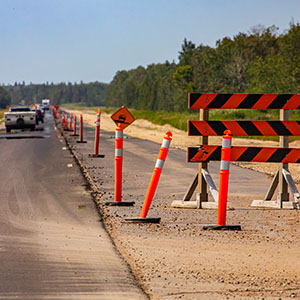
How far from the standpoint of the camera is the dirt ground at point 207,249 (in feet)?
19.4

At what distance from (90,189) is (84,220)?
11.8ft

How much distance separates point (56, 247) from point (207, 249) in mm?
1731

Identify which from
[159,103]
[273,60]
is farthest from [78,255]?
[159,103]

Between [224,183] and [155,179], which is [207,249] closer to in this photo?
[224,183]

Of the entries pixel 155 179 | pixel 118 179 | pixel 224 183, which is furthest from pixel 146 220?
pixel 118 179

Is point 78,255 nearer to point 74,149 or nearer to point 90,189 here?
point 90,189

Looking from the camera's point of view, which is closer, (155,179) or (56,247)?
(56,247)

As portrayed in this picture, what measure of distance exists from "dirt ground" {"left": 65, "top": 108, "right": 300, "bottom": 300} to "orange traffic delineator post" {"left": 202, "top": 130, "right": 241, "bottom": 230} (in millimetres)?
179

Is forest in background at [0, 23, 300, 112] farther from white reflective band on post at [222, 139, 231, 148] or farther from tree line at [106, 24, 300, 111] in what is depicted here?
white reflective band on post at [222, 139, 231, 148]

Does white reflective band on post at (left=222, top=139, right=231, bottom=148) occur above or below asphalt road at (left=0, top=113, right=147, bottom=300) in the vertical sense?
above

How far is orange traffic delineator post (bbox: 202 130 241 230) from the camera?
8766 mm

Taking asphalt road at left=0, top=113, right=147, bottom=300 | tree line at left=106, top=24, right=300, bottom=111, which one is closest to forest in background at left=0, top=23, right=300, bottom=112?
tree line at left=106, top=24, right=300, bottom=111

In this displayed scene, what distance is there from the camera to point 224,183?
8758mm

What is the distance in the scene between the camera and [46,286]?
230 inches
